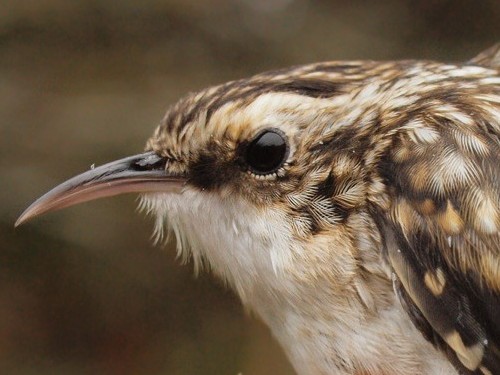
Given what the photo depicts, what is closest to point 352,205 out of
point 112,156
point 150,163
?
point 150,163

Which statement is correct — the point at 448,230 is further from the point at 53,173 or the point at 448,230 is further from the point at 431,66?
the point at 53,173

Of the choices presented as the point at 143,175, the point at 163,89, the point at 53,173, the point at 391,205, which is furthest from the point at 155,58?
the point at 391,205

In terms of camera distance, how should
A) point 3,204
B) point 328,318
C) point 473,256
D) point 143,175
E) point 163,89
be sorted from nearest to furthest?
point 473,256
point 328,318
point 143,175
point 3,204
point 163,89

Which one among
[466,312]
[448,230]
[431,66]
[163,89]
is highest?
[163,89]

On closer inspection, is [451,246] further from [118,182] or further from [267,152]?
[118,182]

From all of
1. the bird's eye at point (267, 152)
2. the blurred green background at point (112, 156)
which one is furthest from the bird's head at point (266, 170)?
the blurred green background at point (112, 156)

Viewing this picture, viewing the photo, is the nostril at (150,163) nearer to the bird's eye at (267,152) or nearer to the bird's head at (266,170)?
the bird's head at (266,170)

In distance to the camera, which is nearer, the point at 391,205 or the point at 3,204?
the point at 391,205
